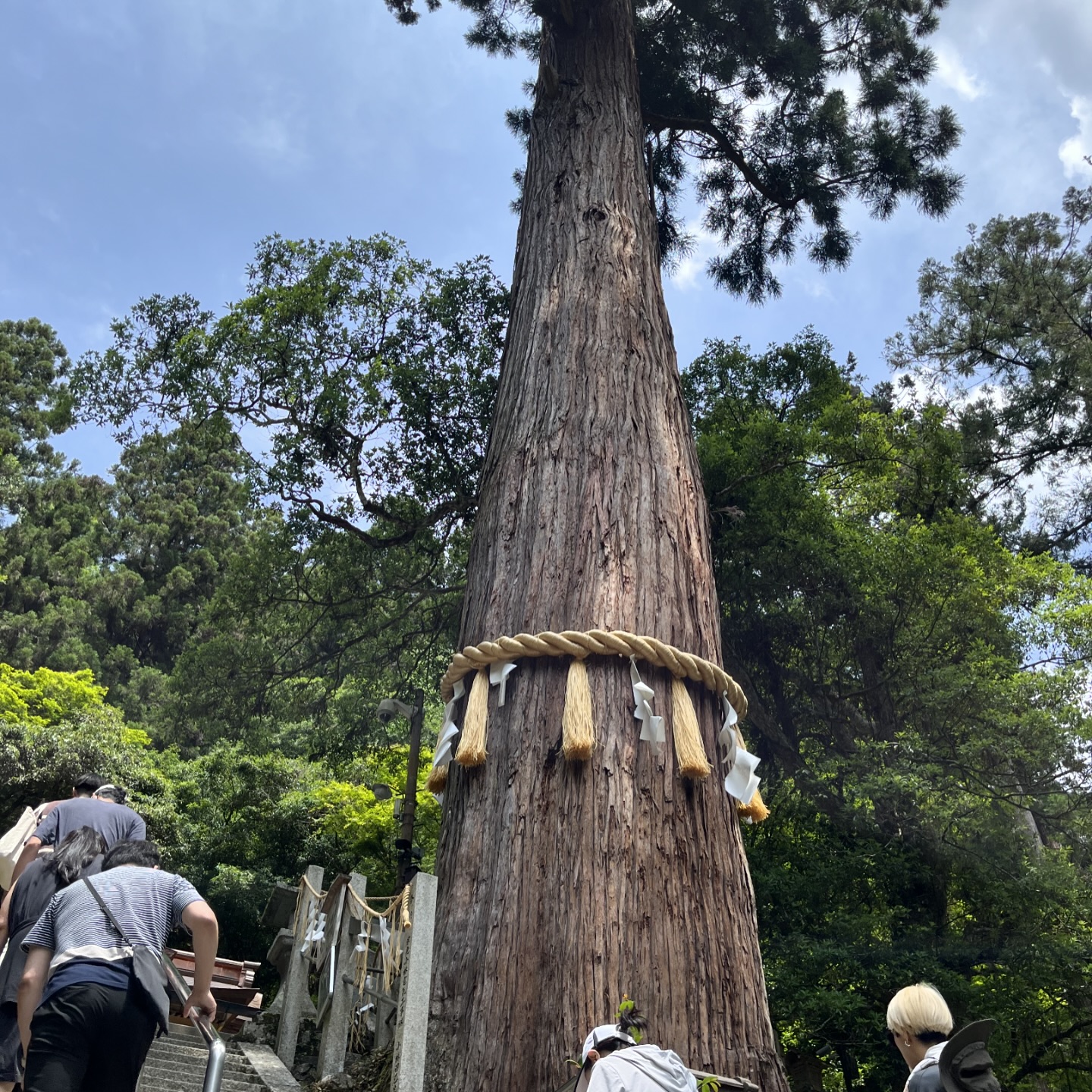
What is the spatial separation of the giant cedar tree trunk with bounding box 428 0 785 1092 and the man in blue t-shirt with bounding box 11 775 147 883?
1.21m

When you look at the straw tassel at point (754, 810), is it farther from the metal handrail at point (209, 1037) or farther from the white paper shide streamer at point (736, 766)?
the metal handrail at point (209, 1037)

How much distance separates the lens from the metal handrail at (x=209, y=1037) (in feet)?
7.26

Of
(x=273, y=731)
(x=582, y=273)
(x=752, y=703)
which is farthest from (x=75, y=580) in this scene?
(x=582, y=273)

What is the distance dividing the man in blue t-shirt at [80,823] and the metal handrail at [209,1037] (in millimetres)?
1103

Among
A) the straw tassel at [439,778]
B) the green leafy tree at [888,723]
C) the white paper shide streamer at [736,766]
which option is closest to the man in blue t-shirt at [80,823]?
the straw tassel at [439,778]

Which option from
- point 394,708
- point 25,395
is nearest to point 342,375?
point 394,708

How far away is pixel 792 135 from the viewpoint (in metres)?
10.4

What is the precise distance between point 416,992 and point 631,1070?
110 centimetres

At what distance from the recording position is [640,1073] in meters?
2.26

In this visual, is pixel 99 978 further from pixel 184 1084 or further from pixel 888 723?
pixel 888 723

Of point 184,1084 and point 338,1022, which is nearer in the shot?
point 184,1084

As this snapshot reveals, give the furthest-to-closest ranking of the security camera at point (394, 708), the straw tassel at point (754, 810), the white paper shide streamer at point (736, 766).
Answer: the security camera at point (394, 708) → the straw tassel at point (754, 810) → the white paper shide streamer at point (736, 766)

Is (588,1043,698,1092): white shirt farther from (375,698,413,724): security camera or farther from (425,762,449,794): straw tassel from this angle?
(375,698,413,724): security camera

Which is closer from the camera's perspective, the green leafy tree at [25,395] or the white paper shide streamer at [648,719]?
the white paper shide streamer at [648,719]
